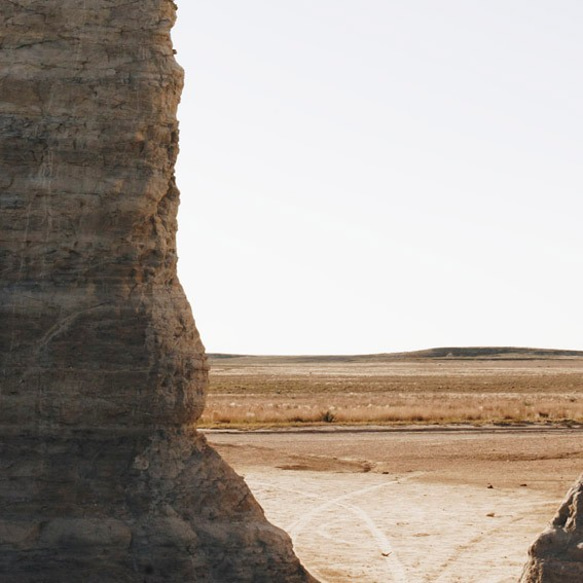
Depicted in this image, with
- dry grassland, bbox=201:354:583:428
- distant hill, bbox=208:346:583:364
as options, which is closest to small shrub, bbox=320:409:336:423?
dry grassland, bbox=201:354:583:428

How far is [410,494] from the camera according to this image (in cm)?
2431

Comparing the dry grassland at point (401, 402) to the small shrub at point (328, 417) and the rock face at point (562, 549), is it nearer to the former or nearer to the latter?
the small shrub at point (328, 417)

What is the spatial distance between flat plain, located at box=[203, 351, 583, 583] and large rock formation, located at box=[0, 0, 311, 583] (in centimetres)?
360

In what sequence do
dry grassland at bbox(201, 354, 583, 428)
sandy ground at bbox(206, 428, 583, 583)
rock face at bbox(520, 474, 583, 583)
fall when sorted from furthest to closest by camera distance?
dry grassland at bbox(201, 354, 583, 428) < sandy ground at bbox(206, 428, 583, 583) < rock face at bbox(520, 474, 583, 583)

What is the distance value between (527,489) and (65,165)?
574 inches

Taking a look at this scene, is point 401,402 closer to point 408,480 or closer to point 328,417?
point 328,417

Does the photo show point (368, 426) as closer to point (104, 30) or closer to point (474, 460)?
point (474, 460)

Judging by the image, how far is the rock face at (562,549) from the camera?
13.1 m

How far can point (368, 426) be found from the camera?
3975cm

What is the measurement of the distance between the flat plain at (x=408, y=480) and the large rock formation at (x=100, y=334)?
3.60 meters

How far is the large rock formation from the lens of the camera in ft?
41.8

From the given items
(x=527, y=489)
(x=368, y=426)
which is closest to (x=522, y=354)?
(x=368, y=426)

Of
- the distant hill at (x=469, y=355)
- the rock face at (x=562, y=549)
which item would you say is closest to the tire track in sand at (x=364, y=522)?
the rock face at (x=562, y=549)

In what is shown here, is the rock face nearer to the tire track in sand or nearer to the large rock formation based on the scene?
the large rock formation
